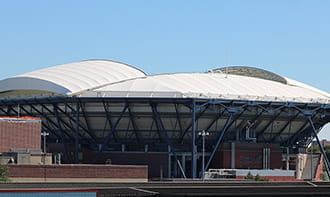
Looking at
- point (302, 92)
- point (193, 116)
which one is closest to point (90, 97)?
point (193, 116)

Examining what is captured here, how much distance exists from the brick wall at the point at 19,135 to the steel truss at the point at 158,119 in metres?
7.48

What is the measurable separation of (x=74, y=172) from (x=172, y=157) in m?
26.1

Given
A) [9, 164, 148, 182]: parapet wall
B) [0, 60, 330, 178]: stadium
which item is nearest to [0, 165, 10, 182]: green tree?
[9, 164, 148, 182]: parapet wall

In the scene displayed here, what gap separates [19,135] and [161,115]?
21317 millimetres

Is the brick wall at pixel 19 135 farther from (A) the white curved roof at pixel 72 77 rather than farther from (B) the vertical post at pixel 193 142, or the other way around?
(B) the vertical post at pixel 193 142

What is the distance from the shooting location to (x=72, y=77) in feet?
448

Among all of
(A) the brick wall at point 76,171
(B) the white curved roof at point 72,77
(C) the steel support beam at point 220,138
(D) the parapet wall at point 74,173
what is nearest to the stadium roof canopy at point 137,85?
(B) the white curved roof at point 72,77

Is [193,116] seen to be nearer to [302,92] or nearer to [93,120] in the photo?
[93,120]

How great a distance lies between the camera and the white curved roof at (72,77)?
132 metres

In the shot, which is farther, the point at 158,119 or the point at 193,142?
the point at 158,119

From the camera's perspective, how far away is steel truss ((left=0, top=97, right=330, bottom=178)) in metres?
129

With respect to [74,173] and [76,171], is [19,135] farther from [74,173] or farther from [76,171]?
[74,173]

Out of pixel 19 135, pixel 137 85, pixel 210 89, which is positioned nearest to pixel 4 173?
pixel 19 135

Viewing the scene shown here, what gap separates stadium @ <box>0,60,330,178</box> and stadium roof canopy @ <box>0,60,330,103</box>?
0.15m
